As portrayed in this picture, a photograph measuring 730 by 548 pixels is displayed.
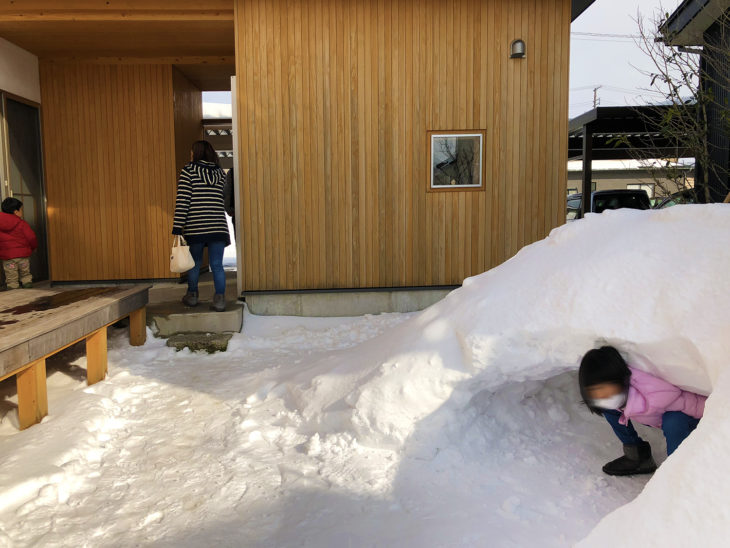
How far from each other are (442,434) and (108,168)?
7940mm

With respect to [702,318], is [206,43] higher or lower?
higher

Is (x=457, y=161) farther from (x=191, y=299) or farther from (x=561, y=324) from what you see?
(x=561, y=324)

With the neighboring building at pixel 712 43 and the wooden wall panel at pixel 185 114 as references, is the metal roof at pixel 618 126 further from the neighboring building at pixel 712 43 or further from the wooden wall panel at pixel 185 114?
the wooden wall panel at pixel 185 114

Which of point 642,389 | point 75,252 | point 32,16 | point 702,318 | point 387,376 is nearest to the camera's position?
point 702,318

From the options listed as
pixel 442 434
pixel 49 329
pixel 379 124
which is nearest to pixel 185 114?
pixel 379 124

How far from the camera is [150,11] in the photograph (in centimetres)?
707

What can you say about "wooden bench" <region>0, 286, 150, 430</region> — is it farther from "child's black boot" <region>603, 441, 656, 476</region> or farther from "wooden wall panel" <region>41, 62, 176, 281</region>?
"child's black boot" <region>603, 441, 656, 476</region>

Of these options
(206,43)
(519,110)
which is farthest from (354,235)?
(206,43)

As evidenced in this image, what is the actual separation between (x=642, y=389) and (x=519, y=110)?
218 inches

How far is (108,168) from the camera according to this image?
9.16 m

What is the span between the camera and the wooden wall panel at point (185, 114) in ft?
30.9

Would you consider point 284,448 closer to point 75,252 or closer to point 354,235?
point 354,235

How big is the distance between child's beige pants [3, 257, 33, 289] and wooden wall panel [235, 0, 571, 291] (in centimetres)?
294

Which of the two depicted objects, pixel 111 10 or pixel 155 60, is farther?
pixel 155 60
